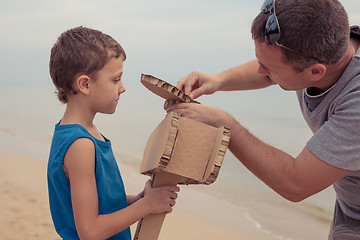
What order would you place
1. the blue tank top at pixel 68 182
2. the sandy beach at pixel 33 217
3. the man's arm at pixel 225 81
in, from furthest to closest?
the sandy beach at pixel 33 217
the man's arm at pixel 225 81
the blue tank top at pixel 68 182

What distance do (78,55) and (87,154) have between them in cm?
45

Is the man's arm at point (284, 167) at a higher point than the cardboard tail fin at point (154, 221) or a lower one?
higher

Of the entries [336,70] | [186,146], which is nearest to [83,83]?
[186,146]

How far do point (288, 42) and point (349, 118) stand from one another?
460 millimetres

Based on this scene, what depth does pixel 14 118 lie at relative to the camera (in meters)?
11.3

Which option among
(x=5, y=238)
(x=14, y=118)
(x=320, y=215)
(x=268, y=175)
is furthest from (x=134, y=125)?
(x=268, y=175)

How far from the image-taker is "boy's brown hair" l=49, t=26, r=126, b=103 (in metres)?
1.91

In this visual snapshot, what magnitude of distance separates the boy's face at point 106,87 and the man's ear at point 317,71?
0.96m

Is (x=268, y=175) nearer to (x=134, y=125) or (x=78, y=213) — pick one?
(x=78, y=213)

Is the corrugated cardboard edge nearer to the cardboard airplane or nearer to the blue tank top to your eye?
the cardboard airplane

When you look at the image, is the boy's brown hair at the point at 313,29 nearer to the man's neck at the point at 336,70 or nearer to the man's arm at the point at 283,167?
the man's neck at the point at 336,70

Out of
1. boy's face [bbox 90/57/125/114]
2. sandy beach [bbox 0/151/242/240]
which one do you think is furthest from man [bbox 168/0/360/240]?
sandy beach [bbox 0/151/242/240]

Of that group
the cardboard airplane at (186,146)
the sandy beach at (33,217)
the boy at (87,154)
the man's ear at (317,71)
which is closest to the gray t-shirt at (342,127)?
the man's ear at (317,71)

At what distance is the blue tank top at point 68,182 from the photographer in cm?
183
